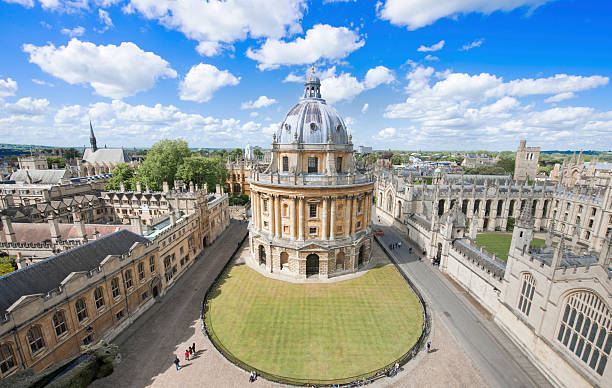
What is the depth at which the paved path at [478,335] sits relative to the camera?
1954cm

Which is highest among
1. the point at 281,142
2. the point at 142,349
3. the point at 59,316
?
the point at 281,142

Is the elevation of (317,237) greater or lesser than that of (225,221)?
greater

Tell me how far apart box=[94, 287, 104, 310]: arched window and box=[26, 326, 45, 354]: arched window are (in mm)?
4215

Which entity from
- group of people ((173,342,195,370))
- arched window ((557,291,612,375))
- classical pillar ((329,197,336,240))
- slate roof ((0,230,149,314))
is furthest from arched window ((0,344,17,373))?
arched window ((557,291,612,375))

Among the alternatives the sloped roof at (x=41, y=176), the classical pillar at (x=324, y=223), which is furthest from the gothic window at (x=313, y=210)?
the sloped roof at (x=41, y=176)

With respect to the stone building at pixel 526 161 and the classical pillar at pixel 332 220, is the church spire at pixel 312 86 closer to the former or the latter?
the classical pillar at pixel 332 220

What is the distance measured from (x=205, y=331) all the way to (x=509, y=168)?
13953 centimetres

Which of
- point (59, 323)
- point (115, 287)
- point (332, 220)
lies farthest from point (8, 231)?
point (332, 220)

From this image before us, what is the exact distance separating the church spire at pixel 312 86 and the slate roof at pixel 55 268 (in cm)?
2974

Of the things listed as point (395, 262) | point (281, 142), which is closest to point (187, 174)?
point (281, 142)

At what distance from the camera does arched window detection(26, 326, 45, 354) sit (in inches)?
666

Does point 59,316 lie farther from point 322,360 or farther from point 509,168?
point 509,168

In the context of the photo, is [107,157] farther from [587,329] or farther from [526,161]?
[526,161]

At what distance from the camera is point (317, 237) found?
33969 millimetres
